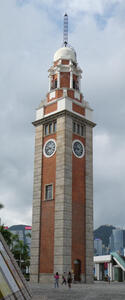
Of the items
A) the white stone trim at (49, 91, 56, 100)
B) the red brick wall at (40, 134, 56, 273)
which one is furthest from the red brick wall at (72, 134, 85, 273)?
the white stone trim at (49, 91, 56, 100)

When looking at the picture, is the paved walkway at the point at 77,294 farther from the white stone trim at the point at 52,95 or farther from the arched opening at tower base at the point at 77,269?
the white stone trim at the point at 52,95

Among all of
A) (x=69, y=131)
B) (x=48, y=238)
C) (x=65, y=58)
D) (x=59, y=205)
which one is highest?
(x=65, y=58)

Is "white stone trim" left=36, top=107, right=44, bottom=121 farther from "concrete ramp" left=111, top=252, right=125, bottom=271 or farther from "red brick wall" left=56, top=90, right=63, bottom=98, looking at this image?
A: "concrete ramp" left=111, top=252, right=125, bottom=271

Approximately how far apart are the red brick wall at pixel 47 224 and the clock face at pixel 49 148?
0.60 metres

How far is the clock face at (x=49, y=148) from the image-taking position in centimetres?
4397

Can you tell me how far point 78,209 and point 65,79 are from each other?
18.5 metres

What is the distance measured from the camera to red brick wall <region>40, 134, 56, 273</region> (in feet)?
130

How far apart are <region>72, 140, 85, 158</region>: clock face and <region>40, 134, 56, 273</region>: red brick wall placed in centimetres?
266

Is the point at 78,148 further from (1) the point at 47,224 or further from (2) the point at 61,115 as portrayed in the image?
(1) the point at 47,224

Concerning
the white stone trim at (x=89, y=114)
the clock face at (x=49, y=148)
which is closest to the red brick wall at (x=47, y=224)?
the clock face at (x=49, y=148)

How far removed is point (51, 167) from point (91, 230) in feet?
29.6

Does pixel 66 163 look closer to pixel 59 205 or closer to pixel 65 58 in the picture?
pixel 59 205

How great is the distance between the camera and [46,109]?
47.1 metres

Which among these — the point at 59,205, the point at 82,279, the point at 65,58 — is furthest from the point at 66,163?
the point at 65,58
